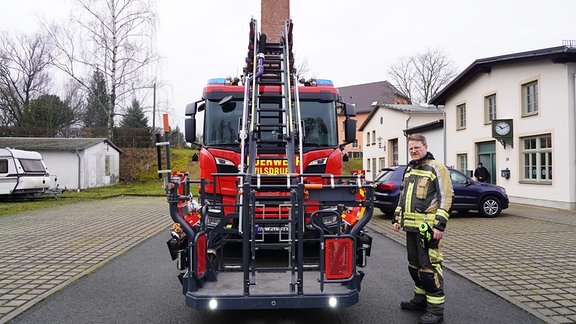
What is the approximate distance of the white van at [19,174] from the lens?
59.9 ft

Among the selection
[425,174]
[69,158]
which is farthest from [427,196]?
[69,158]

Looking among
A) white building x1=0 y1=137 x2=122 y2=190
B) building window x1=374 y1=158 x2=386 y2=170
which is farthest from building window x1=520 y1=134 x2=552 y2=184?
white building x1=0 y1=137 x2=122 y2=190

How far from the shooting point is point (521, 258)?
6.90 meters

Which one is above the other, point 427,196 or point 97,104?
point 97,104

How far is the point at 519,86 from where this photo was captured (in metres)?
16.9

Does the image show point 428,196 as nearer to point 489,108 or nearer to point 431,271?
point 431,271

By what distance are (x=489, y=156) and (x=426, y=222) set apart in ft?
54.8

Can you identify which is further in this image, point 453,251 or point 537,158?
point 537,158

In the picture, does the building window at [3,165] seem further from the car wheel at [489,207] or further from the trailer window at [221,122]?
the car wheel at [489,207]

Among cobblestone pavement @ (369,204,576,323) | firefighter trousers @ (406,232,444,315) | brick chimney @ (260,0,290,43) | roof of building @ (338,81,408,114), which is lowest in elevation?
cobblestone pavement @ (369,204,576,323)

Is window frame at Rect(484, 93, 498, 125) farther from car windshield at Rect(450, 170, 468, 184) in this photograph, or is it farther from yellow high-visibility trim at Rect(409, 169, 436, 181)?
yellow high-visibility trim at Rect(409, 169, 436, 181)

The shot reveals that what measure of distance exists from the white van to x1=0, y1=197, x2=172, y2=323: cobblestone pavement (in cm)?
510

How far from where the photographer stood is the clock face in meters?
16.9

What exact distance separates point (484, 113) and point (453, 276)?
15.2 m
